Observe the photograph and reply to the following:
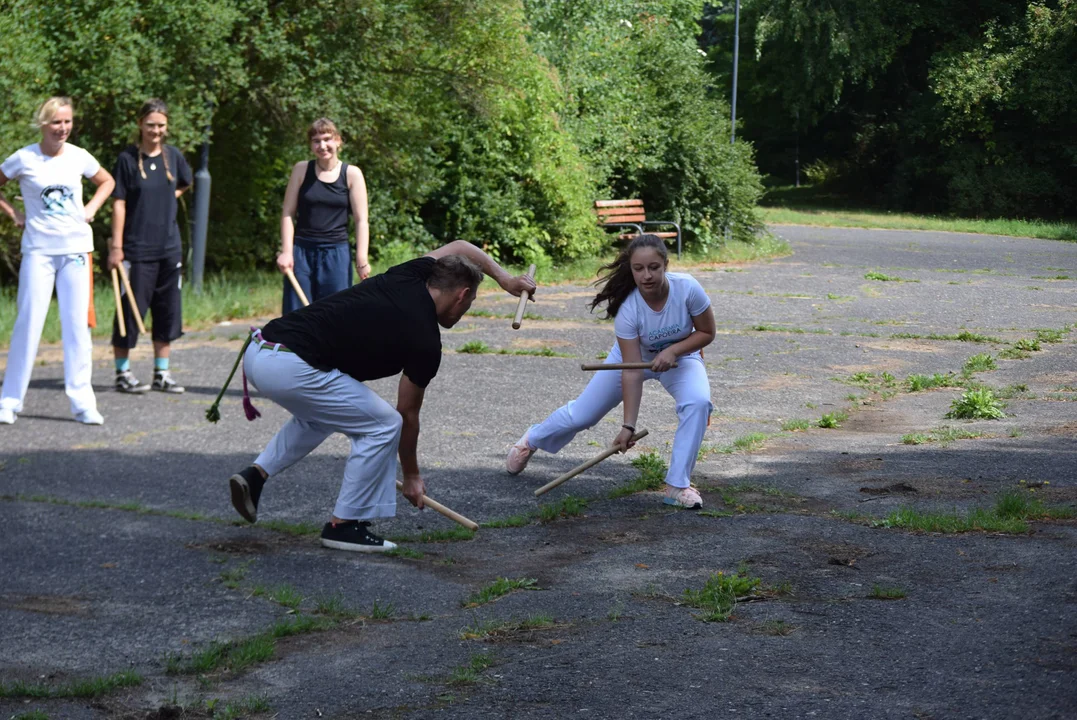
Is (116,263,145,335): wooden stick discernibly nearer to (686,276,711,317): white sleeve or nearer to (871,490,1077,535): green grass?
(686,276,711,317): white sleeve

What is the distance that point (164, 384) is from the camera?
9664 millimetres

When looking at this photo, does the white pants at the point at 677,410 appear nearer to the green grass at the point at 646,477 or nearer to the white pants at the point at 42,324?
the green grass at the point at 646,477

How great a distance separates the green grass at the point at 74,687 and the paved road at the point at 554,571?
0.09 ft

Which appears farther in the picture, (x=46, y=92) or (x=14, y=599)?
(x=46, y=92)

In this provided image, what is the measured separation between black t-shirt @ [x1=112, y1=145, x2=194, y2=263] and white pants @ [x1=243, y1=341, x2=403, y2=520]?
3.85 metres

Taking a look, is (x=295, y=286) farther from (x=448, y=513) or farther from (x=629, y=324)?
(x=448, y=513)

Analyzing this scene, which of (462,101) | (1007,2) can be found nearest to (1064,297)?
(462,101)

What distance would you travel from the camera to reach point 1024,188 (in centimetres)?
3506

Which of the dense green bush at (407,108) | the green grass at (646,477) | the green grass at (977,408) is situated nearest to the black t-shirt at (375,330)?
the green grass at (646,477)

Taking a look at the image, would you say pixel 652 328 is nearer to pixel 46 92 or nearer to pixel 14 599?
pixel 14 599

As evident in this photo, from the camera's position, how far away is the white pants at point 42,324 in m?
8.51

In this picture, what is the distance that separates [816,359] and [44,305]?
6313 mm

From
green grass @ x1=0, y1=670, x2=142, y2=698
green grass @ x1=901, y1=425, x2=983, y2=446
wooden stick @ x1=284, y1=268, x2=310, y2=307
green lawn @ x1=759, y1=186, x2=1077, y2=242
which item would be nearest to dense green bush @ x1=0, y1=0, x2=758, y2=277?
green lawn @ x1=759, y1=186, x2=1077, y2=242

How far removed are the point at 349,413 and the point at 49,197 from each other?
3.91 m
